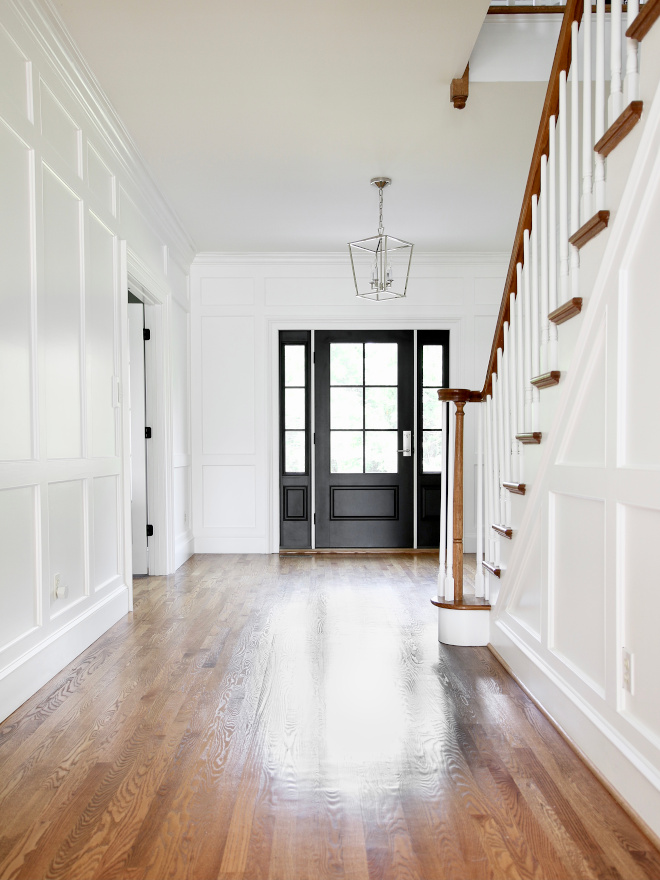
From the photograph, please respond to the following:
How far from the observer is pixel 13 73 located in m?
2.66

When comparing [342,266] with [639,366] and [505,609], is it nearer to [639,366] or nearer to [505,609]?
[505,609]

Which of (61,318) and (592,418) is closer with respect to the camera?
(592,418)

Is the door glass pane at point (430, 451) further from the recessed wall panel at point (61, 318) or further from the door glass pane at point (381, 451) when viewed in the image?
the recessed wall panel at point (61, 318)

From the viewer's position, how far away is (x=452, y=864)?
1.57m

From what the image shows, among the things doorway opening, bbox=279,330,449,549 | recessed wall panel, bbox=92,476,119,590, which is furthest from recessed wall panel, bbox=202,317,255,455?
recessed wall panel, bbox=92,476,119,590

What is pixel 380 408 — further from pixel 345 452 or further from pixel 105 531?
pixel 105 531

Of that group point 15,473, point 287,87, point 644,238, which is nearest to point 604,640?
point 644,238

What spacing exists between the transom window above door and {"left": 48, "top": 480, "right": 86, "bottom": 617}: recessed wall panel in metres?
3.41

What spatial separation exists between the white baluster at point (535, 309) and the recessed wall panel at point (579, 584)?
1.15 ft

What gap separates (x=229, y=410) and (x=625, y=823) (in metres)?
5.17

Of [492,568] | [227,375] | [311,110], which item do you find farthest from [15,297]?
[227,375]

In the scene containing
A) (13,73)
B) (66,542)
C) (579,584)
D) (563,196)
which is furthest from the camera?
(66,542)

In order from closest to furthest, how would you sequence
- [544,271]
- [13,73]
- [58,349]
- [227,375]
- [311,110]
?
[544,271] → [13,73] → [58,349] → [311,110] → [227,375]

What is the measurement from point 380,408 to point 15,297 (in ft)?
13.9
